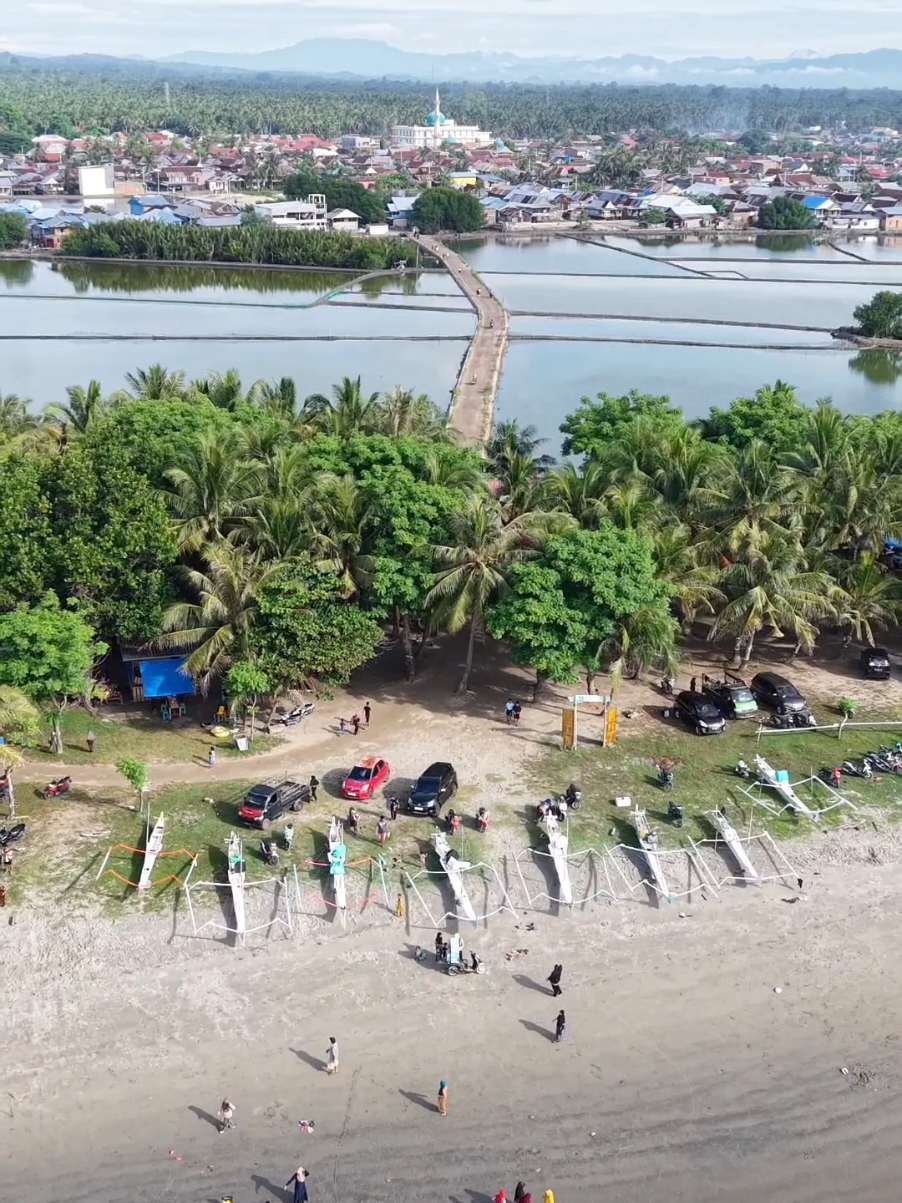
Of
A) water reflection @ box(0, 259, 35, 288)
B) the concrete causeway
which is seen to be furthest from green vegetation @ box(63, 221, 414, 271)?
the concrete causeway

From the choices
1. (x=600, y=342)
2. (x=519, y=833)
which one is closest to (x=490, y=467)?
(x=519, y=833)

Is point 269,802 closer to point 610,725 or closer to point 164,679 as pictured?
point 164,679

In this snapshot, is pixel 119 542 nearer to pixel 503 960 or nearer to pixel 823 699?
pixel 503 960

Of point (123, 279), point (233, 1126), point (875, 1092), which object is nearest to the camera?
point (233, 1126)

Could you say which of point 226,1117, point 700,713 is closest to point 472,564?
point 700,713

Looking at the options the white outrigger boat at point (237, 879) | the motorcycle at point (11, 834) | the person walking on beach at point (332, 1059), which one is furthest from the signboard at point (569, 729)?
the motorcycle at point (11, 834)
